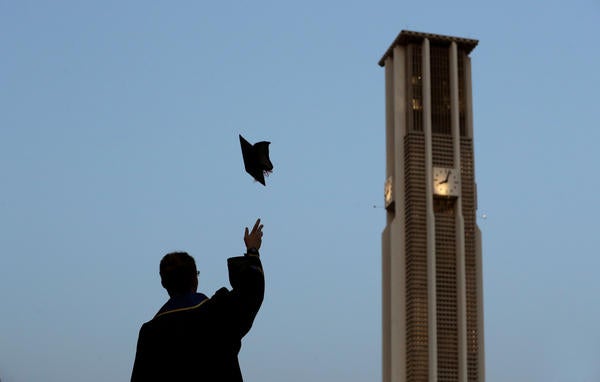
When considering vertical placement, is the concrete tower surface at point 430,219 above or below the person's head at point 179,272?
above

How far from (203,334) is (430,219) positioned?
93.1 m

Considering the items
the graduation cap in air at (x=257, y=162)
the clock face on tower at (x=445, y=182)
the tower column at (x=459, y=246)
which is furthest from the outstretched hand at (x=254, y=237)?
the clock face on tower at (x=445, y=182)

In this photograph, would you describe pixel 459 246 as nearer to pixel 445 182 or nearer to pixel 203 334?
pixel 445 182

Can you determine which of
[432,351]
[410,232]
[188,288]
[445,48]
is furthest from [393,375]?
[188,288]

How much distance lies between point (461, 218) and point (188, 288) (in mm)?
94177

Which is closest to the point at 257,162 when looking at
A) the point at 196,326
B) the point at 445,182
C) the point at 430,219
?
the point at 196,326

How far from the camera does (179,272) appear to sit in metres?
6.31

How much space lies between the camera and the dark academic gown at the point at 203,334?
20.2ft

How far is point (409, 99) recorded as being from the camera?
10256 cm

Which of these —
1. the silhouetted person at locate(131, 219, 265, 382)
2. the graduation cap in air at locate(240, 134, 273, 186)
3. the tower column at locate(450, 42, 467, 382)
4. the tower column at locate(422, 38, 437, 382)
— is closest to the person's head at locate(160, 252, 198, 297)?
the silhouetted person at locate(131, 219, 265, 382)

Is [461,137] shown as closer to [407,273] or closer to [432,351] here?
[407,273]

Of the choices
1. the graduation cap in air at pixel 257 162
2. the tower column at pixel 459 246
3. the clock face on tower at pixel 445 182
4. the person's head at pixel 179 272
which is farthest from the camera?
the clock face on tower at pixel 445 182

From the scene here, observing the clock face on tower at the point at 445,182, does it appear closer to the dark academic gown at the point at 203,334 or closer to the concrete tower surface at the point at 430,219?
the concrete tower surface at the point at 430,219

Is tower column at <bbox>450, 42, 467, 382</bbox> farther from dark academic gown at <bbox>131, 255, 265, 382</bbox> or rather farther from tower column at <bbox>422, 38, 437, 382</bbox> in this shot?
dark academic gown at <bbox>131, 255, 265, 382</bbox>
